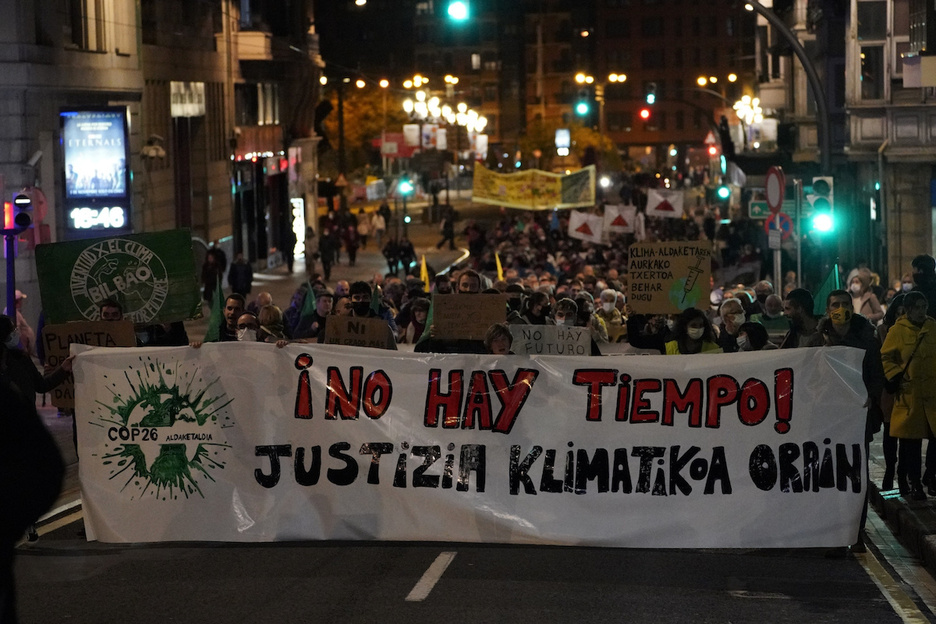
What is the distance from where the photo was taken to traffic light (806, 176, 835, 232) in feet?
69.0

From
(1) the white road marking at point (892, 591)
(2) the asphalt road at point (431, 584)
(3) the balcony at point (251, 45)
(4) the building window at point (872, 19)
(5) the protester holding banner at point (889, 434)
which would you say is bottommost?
(1) the white road marking at point (892, 591)

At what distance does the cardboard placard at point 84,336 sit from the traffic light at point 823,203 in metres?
12.1

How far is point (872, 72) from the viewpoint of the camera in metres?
30.2

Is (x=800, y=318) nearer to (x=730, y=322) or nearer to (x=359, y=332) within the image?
(x=730, y=322)

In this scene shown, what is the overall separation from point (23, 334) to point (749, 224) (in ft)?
105

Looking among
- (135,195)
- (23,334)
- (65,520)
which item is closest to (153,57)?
(135,195)

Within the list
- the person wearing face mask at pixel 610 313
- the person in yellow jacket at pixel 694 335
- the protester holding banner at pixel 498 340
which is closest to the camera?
the protester holding banner at pixel 498 340

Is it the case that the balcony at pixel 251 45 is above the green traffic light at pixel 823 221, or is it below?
above

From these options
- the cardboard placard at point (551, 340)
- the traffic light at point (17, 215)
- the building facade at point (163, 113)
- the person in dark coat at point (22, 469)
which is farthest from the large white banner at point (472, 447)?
the building facade at point (163, 113)

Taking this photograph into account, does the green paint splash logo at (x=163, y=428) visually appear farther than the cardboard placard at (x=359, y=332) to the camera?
No

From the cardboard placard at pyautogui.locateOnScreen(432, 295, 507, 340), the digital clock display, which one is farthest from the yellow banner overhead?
the cardboard placard at pyautogui.locateOnScreen(432, 295, 507, 340)

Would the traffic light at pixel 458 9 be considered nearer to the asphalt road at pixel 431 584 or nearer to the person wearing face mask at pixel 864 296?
the person wearing face mask at pixel 864 296

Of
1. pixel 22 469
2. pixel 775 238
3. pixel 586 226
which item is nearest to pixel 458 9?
pixel 775 238

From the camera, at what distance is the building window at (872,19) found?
30.2 meters
